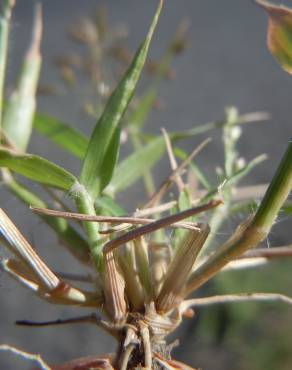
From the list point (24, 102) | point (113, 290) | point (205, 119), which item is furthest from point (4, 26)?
point (205, 119)

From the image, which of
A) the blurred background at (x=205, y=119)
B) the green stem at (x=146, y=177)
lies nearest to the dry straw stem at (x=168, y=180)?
the green stem at (x=146, y=177)

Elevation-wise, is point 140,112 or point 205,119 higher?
point 140,112

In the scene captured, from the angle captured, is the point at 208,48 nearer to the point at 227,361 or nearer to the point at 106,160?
the point at 227,361

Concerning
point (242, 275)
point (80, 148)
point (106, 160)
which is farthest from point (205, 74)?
point (106, 160)

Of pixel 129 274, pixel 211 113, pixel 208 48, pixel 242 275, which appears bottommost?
pixel 242 275

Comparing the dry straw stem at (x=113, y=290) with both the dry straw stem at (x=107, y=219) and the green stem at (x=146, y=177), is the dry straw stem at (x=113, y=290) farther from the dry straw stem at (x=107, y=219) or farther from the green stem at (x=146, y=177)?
the green stem at (x=146, y=177)

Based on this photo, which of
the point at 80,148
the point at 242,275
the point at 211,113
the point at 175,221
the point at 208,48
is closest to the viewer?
the point at 175,221

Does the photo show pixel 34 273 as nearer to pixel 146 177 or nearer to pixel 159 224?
pixel 159 224
